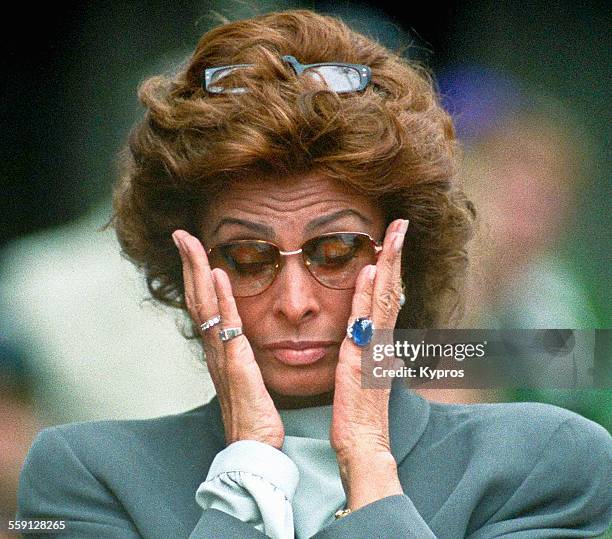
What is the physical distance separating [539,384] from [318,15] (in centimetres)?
100

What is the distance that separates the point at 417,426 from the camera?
210cm

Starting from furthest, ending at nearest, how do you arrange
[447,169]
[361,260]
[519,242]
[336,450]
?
[519,242] → [447,169] → [361,260] → [336,450]

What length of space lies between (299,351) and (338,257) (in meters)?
0.21

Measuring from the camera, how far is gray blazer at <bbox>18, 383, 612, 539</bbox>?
192 centimetres

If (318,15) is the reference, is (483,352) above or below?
below

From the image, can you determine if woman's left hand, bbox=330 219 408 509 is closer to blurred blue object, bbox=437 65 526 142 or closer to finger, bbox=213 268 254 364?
finger, bbox=213 268 254 364

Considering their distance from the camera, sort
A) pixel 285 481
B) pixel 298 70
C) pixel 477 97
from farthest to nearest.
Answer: pixel 477 97 → pixel 298 70 → pixel 285 481

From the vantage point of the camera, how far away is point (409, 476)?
2031 millimetres

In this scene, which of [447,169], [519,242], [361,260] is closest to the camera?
[361,260]

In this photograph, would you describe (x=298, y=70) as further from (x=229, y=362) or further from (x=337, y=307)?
(x=229, y=362)

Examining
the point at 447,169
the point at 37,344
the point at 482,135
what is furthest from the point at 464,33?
the point at 37,344

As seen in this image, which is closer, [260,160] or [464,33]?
[260,160]

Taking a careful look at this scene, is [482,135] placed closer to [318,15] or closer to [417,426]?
[318,15]

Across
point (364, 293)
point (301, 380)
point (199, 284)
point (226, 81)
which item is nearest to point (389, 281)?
point (364, 293)
